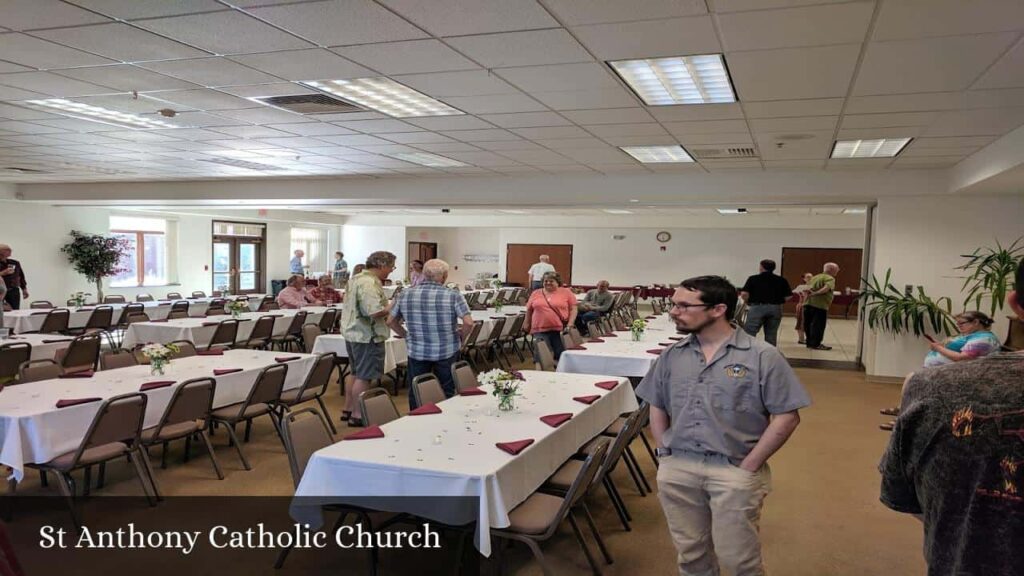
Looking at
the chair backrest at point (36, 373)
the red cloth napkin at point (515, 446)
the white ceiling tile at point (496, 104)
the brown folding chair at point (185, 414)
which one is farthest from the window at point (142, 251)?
the red cloth napkin at point (515, 446)

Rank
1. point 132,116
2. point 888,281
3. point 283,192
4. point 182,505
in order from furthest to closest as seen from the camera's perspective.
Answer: point 283,192
point 888,281
point 132,116
point 182,505

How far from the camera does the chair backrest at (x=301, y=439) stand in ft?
11.5

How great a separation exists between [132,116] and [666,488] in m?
6.23

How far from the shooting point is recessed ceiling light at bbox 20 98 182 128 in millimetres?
6113

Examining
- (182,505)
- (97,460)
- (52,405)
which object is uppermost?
(52,405)

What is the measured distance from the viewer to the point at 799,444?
20.2 ft

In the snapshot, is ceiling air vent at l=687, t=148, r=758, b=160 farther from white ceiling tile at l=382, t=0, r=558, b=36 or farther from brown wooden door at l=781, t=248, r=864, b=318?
brown wooden door at l=781, t=248, r=864, b=318

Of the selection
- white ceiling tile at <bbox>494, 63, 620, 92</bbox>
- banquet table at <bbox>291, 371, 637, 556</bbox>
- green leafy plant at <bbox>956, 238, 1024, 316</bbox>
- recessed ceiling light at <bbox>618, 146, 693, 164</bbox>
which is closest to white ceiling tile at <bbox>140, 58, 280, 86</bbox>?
white ceiling tile at <bbox>494, 63, 620, 92</bbox>

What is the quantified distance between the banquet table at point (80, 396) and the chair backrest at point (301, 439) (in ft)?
5.14

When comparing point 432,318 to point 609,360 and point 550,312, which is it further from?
point 550,312

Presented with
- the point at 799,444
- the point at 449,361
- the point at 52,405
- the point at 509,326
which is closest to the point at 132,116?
the point at 52,405

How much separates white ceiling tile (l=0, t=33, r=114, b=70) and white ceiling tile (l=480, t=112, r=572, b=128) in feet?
9.92

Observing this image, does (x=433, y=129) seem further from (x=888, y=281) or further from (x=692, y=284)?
(x=888, y=281)

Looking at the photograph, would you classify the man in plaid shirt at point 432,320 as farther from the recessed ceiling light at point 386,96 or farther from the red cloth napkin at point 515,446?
the red cloth napkin at point 515,446
